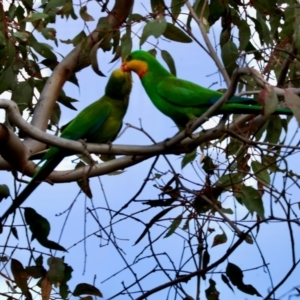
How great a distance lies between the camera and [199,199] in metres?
1.97

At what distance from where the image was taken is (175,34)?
2.10m

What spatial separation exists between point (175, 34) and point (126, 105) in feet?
1.74

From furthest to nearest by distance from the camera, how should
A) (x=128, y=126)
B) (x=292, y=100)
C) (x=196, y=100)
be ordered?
(x=196, y=100)
(x=128, y=126)
(x=292, y=100)

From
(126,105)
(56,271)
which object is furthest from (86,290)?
(126,105)

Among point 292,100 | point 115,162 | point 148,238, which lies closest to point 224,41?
point 115,162

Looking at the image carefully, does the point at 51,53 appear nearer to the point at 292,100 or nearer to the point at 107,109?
the point at 107,109

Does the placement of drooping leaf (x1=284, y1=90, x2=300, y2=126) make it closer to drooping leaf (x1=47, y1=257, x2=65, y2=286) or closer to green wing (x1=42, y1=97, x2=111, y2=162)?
drooping leaf (x1=47, y1=257, x2=65, y2=286)

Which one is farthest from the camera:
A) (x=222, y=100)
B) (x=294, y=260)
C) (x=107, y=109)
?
(x=107, y=109)

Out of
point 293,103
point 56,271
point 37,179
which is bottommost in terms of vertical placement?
point 293,103

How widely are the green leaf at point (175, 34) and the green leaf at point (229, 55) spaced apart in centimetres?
15

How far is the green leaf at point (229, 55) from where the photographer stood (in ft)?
6.47

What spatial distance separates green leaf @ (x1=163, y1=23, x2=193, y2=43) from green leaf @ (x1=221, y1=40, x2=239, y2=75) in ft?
A: 0.48

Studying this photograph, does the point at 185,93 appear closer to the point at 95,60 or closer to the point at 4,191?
the point at 95,60

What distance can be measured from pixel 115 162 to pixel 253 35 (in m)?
0.67
